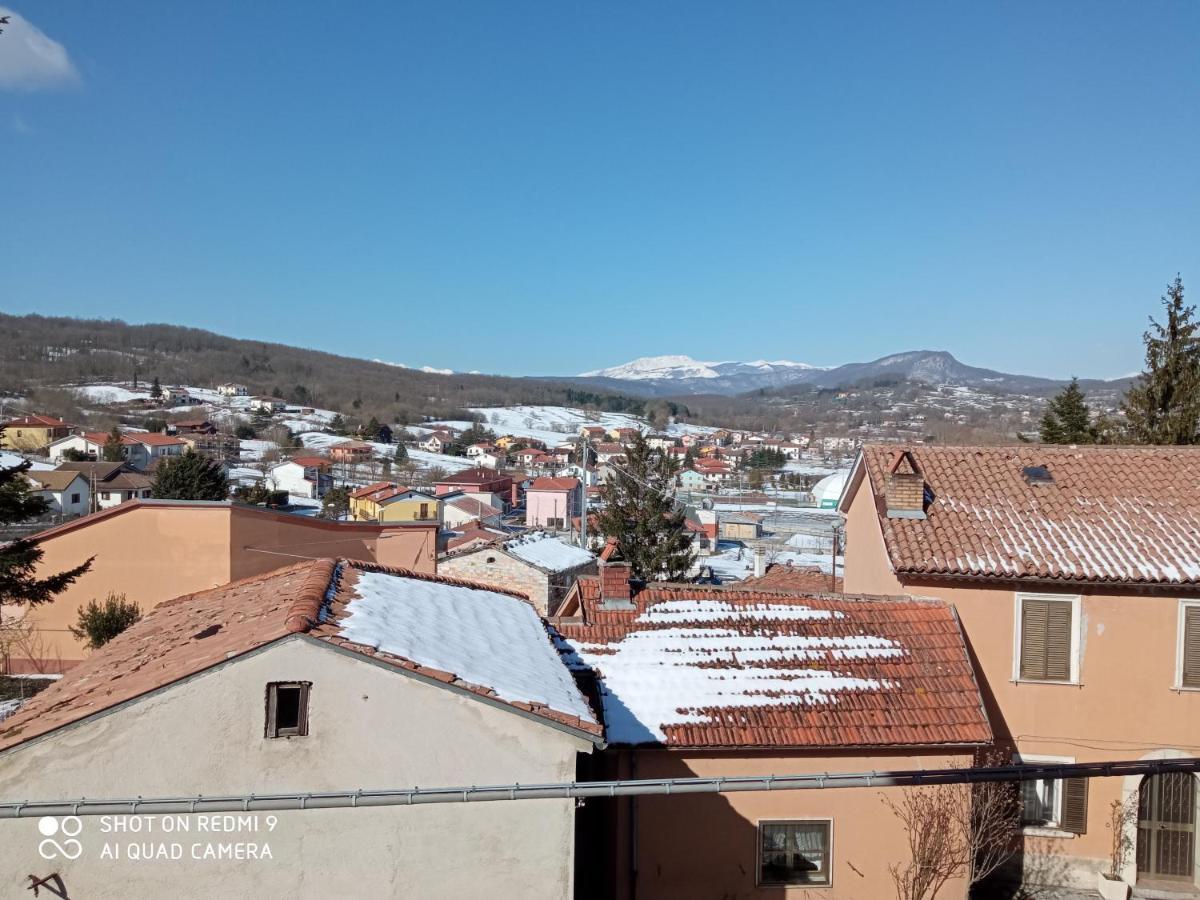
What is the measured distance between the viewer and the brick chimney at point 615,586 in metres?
12.2

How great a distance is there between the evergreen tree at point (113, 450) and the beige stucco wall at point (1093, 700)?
84819mm

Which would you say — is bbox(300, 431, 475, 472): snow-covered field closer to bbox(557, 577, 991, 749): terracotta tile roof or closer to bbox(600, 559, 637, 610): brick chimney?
bbox(600, 559, 637, 610): brick chimney

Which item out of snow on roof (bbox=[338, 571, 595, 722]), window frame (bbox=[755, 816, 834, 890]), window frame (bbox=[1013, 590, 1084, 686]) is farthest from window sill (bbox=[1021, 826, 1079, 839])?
snow on roof (bbox=[338, 571, 595, 722])

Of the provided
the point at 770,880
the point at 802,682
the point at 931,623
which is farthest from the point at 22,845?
the point at 931,623

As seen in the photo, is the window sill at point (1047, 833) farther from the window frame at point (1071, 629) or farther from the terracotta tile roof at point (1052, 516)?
the terracotta tile roof at point (1052, 516)

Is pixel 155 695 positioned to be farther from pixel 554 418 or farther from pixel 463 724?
pixel 554 418

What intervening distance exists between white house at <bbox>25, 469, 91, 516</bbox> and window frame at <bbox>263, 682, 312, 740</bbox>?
63.9 m

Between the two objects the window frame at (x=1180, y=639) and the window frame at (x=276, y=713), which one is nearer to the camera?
the window frame at (x=276, y=713)

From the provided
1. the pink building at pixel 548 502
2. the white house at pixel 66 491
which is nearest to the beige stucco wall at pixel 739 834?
the pink building at pixel 548 502

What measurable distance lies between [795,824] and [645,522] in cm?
1972

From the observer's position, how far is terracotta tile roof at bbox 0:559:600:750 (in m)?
6.21

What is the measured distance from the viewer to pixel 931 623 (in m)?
11.3

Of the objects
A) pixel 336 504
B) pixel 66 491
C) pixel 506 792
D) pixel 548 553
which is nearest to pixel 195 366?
pixel 66 491

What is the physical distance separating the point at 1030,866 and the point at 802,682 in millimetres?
4380
